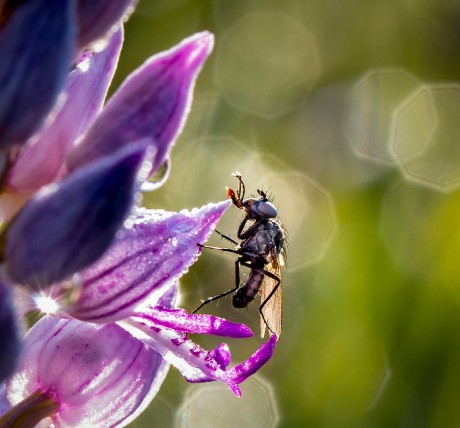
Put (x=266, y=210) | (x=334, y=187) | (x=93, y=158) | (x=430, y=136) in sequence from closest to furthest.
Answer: (x=93, y=158), (x=266, y=210), (x=334, y=187), (x=430, y=136)

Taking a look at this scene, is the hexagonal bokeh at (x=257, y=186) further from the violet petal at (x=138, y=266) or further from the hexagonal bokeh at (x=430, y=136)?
the violet petal at (x=138, y=266)

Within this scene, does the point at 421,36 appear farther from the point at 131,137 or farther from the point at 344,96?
the point at 131,137

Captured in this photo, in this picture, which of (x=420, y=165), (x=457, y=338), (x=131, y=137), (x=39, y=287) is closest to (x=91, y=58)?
(x=131, y=137)

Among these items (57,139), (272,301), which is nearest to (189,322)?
(57,139)

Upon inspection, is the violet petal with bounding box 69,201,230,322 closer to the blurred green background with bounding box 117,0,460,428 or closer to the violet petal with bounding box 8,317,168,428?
the violet petal with bounding box 8,317,168,428

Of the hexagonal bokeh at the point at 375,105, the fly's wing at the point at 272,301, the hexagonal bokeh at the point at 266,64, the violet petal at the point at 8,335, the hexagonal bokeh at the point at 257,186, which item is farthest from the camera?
the hexagonal bokeh at the point at 266,64

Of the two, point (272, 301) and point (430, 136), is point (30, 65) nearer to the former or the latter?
point (272, 301)

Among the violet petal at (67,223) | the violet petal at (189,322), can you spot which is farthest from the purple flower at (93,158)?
the violet petal at (189,322)
